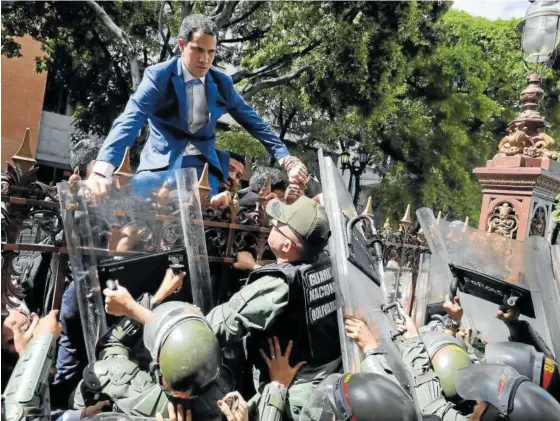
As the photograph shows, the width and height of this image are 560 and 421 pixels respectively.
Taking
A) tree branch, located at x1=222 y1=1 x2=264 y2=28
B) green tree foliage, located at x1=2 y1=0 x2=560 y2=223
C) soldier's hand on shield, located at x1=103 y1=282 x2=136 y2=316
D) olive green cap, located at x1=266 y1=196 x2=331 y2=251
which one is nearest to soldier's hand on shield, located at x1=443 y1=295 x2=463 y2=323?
→ olive green cap, located at x1=266 y1=196 x2=331 y2=251

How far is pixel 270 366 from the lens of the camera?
2891 mm

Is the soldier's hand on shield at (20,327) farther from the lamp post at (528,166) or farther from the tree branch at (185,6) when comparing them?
the tree branch at (185,6)

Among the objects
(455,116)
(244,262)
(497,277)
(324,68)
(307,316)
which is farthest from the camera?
(455,116)

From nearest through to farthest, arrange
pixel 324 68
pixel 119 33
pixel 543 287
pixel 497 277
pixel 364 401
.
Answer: pixel 364 401 → pixel 543 287 → pixel 497 277 → pixel 119 33 → pixel 324 68

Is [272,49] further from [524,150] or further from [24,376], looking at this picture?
[24,376]

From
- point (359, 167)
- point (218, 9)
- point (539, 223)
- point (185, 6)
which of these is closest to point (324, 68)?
point (218, 9)

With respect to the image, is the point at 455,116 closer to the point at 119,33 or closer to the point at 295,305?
the point at 119,33

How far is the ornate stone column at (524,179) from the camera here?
17.2 feet

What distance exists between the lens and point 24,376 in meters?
2.31

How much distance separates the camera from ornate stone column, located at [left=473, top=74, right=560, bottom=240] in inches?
206

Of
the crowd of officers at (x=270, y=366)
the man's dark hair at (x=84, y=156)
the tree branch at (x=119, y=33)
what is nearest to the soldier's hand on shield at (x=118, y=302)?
the crowd of officers at (x=270, y=366)

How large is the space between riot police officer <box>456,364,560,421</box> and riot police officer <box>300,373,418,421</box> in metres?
0.35

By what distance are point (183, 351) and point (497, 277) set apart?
235 centimetres

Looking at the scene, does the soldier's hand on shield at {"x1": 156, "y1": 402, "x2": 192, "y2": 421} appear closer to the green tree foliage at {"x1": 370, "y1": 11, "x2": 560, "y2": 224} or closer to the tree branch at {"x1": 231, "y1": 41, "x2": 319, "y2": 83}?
the tree branch at {"x1": 231, "y1": 41, "x2": 319, "y2": 83}
